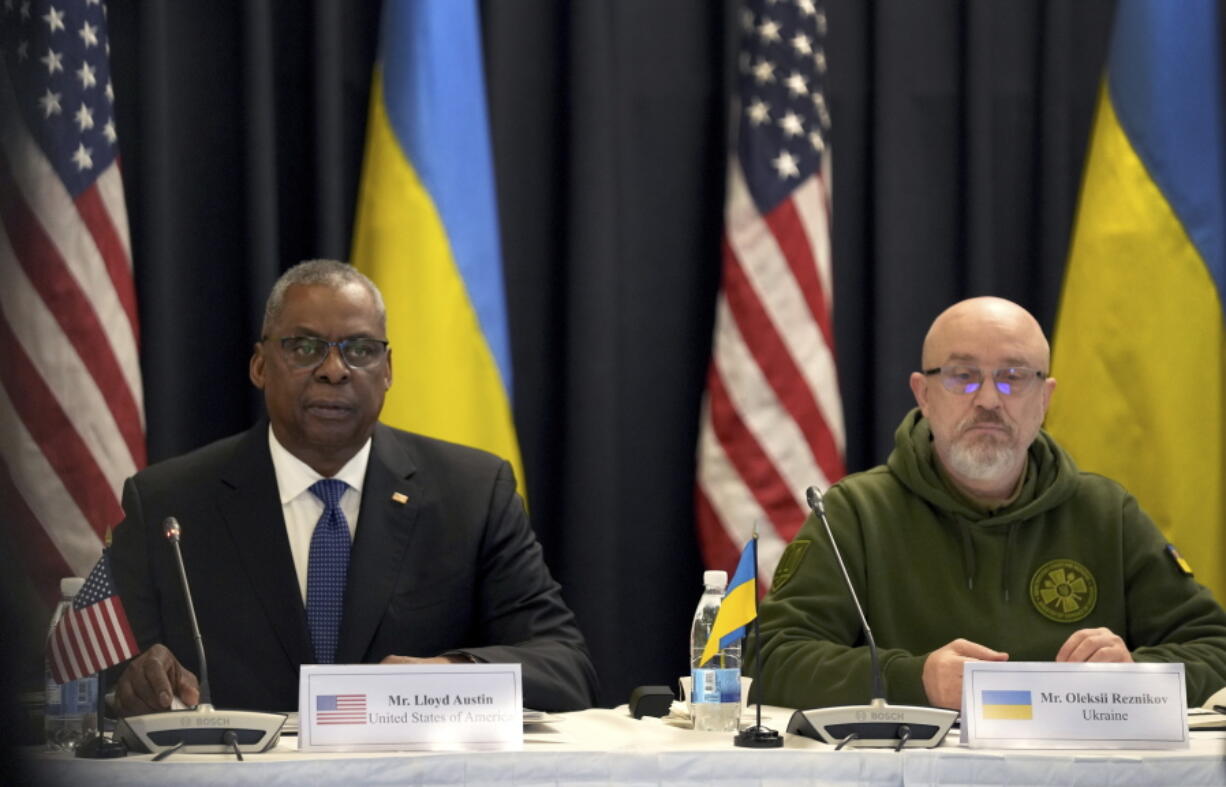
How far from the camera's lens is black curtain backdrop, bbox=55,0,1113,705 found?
4.09m

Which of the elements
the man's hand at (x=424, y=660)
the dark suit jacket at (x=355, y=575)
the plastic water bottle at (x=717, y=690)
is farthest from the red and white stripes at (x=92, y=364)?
the plastic water bottle at (x=717, y=690)

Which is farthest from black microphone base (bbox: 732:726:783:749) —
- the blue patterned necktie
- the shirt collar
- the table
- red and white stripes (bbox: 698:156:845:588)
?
red and white stripes (bbox: 698:156:845:588)

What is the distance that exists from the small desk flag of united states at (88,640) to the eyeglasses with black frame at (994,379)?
1768 mm

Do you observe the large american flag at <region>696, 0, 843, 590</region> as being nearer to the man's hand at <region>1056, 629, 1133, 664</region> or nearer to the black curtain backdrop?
the black curtain backdrop

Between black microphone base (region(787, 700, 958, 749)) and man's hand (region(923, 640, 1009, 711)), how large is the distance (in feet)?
0.97

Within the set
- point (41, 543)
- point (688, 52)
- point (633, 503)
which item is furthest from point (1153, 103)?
point (41, 543)

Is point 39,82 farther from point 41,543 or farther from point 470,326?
point 41,543

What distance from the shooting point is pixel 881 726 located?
1.95 metres

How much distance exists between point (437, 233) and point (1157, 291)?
2.01 metres

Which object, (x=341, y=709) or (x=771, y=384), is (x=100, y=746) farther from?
(x=771, y=384)

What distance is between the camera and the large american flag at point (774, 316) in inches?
154

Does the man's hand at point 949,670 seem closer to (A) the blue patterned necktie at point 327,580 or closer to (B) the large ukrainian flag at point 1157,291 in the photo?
(A) the blue patterned necktie at point 327,580

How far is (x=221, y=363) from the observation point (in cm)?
413

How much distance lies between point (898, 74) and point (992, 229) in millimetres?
567
